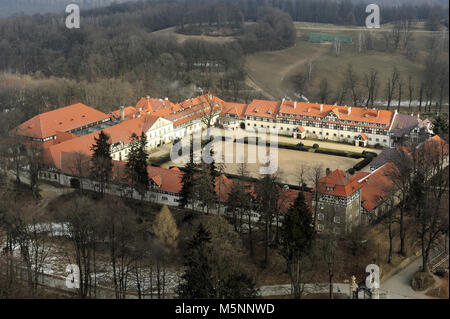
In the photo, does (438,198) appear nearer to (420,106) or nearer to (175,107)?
(175,107)

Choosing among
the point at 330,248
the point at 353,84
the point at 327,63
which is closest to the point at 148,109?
the point at 353,84

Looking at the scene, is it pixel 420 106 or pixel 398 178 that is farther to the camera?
pixel 420 106

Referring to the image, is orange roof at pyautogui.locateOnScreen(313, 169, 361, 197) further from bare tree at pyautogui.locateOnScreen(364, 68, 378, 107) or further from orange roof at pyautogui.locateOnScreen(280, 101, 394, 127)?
bare tree at pyautogui.locateOnScreen(364, 68, 378, 107)

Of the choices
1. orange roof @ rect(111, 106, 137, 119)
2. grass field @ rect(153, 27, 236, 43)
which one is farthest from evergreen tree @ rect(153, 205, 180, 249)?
grass field @ rect(153, 27, 236, 43)

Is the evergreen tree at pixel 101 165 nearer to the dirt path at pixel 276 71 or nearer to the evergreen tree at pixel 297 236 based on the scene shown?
the evergreen tree at pixel 297 236

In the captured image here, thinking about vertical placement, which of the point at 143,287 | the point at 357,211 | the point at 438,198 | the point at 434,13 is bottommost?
the point at 143,287

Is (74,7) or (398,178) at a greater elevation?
(74,7)

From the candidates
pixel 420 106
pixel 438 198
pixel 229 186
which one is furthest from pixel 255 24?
pixel 438 198
